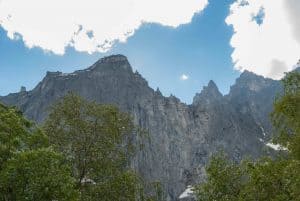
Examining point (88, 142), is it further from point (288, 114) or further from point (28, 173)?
point (288, 114)

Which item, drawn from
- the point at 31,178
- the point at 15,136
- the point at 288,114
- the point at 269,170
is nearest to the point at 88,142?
the point at 15,136

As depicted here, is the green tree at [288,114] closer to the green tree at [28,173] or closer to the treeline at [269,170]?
the treeline at [269,170]

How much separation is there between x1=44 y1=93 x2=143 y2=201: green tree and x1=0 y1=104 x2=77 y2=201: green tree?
41.2ft

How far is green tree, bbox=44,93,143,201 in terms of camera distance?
50.0 metres

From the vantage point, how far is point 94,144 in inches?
2057

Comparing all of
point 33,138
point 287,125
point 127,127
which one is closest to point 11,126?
point 33,138

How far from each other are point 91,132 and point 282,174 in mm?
20878

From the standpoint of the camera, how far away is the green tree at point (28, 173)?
32.8 m

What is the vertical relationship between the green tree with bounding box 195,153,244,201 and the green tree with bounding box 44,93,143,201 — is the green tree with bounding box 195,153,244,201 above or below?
below

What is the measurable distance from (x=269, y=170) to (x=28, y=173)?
2115 centimetres

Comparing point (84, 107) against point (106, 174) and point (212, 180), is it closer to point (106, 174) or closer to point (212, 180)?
point (106, 174)

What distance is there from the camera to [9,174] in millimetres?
32562

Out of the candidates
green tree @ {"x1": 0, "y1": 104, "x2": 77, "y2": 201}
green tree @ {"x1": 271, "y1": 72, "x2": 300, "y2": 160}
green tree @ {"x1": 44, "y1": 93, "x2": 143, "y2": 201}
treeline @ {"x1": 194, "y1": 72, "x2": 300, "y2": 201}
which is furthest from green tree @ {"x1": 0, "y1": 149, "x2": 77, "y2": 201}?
green tree @ {"x1": 271, "y1": 72, "x2": 300, "y2": 160}

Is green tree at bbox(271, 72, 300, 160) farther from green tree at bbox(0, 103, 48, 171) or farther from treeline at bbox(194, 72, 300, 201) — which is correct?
green tree at bbox(0, 103, 48, 171)
